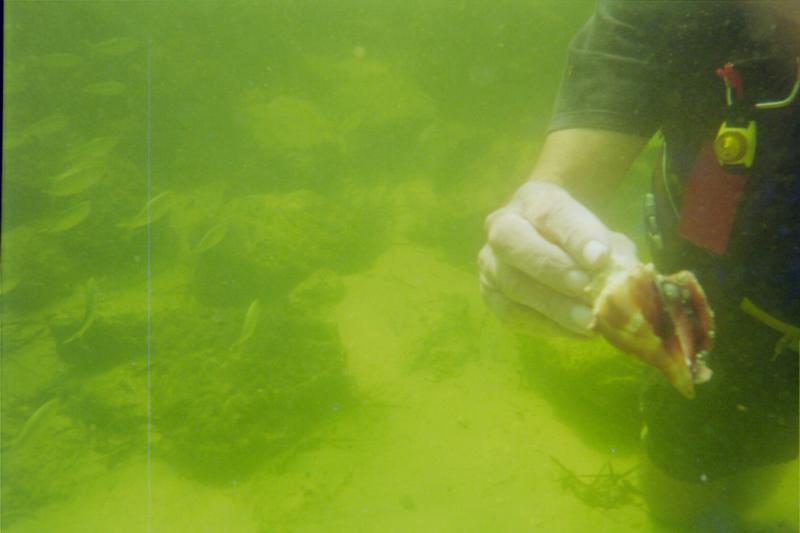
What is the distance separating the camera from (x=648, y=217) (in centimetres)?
287

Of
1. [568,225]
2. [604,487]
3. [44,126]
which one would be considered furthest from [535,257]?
[44,126]

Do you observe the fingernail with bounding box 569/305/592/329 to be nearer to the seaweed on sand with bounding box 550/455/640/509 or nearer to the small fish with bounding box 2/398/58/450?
the seaweed on sand with bounding box 550/455/640/509

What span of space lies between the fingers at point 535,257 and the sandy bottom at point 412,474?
3.10 metres

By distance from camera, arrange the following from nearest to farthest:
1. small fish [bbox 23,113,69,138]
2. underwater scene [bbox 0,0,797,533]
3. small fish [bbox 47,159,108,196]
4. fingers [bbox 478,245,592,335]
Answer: fingers [bbox 478,245,592,335]
underwater scene [bbox 0,0,797,533]
small fish [bbox 47,159,108,196]
small fish [bbox 23,113,69,138]

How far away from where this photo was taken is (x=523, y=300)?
1.57m

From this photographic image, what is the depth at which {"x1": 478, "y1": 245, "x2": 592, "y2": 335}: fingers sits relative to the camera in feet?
4.77

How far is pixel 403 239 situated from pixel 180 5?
1625cm

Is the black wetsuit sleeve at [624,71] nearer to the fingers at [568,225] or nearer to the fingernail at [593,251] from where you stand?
the fingers at [568,225]

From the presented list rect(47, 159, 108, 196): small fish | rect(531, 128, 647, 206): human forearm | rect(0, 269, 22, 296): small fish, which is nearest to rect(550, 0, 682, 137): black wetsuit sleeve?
rect(531, 128, 647, 206): human forearm

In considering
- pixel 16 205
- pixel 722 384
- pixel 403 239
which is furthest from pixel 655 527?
pixel 16 205

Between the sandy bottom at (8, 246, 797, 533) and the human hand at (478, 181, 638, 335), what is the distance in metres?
2.95

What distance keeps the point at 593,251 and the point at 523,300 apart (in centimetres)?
29

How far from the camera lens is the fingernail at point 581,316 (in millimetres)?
1415

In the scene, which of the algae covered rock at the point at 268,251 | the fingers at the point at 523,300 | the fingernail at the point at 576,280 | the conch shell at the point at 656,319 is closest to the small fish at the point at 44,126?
the algae covered rock at the point at 268,251
